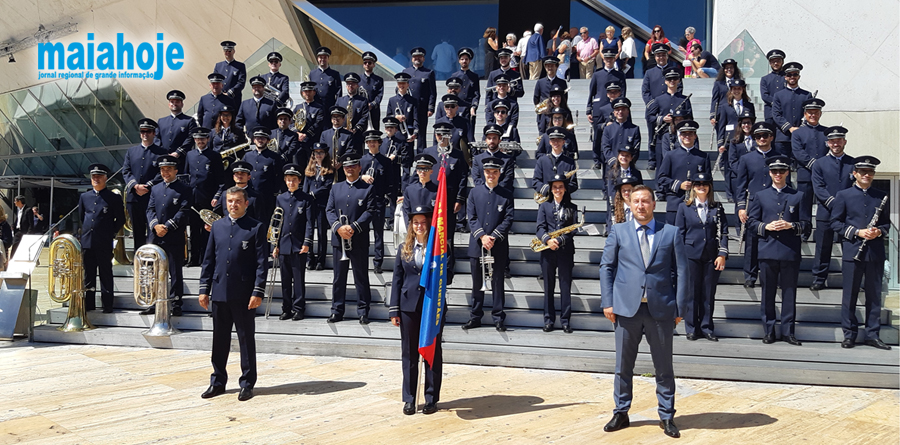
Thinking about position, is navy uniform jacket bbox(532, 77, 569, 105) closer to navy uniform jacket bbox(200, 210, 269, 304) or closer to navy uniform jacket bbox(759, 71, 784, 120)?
navy uniform jacket bbox(759, 71, 784, 120)

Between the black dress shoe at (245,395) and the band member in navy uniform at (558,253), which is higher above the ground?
the band member in navy uniform at (558,253)

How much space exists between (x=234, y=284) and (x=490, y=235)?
3.21m

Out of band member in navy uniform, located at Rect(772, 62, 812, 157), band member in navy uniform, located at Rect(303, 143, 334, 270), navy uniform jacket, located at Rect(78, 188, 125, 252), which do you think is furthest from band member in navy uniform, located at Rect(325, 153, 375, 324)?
band member in navy uniform, located at Rect(772, 62, 812, 157)

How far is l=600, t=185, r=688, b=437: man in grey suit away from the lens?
5555 millimetres

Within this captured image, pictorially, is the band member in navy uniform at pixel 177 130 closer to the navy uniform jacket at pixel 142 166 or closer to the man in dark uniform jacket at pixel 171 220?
the navy uniform jacket at pixel 142 166

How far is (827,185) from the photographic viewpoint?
899 centimetres

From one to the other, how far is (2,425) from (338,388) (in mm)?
2725

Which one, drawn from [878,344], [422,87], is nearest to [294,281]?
[422,87]

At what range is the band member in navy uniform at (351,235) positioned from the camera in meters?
8.95

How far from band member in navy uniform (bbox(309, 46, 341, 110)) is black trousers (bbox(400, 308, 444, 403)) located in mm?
6897

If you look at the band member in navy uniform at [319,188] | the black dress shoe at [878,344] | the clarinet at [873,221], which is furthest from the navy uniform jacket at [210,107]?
the black dress shoe at [878,344]

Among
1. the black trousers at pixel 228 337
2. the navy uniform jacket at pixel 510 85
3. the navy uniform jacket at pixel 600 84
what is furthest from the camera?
the navy uniform jacket at pixel 510 85

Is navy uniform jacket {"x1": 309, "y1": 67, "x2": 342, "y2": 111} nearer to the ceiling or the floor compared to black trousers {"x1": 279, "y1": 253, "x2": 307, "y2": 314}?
nearer to the ceiling

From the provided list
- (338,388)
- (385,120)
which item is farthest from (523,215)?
(338,388)
